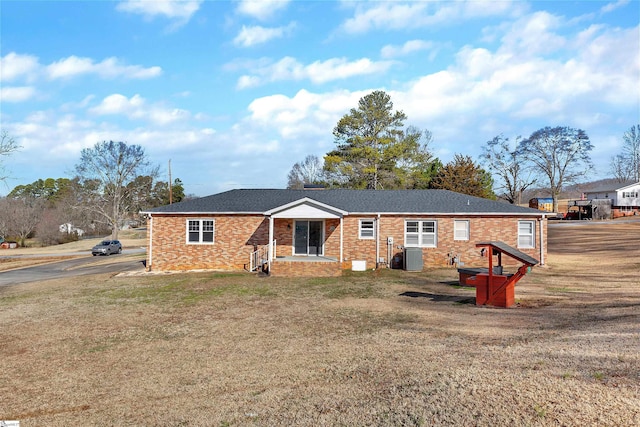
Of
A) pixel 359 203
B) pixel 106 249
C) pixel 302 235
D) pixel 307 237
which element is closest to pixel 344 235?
pixel 307 237

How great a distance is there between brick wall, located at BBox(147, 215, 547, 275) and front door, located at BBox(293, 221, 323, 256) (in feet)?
1.30

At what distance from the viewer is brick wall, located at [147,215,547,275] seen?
22188 mm

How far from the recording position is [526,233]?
22.6 metres

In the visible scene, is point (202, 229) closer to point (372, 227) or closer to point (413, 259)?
point (372, 227)

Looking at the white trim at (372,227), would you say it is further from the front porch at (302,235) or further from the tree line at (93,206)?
the tree line at (93,206)

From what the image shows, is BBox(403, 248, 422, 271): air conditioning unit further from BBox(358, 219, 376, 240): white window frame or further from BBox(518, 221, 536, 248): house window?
BBox(518, 221, 536, 248): house window

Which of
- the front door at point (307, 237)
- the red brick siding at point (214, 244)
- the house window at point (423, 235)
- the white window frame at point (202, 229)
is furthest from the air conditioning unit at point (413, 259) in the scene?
the white window frame at point (202, 229)

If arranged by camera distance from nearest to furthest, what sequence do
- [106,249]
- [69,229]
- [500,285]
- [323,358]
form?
1. [323,358]
2. [500,285]
3. [106,249]
4. [69,229]

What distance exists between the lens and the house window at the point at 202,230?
22297 millimetres

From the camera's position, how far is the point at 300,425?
4.97 m

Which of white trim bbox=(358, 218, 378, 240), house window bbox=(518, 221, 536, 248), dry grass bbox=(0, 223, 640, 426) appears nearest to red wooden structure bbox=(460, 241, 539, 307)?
dry grass bbox=(0, 223, 640, 426)

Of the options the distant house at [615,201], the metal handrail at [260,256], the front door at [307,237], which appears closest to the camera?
the metal handrail at [260,256]

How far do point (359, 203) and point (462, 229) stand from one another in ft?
19.5

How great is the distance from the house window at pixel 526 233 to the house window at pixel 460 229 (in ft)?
9.91
